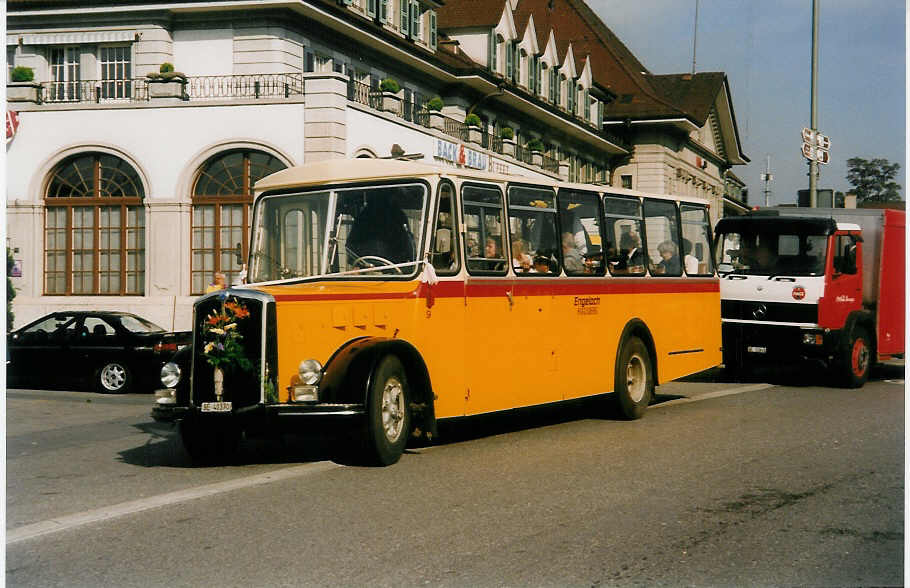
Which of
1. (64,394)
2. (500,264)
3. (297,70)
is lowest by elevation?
(64,394)

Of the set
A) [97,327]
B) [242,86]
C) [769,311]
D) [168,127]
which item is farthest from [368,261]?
[242,86]

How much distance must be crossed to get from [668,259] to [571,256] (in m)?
2.62

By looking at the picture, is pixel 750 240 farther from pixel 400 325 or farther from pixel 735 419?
pixel 400 325

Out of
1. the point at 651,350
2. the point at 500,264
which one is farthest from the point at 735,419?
the point at 500,264

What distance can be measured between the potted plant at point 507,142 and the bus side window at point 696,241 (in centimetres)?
2659

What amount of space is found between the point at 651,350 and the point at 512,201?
12.2ft

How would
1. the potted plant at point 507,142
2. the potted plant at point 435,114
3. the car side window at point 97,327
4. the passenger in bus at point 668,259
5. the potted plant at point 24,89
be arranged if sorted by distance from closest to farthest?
the passenger in bus at point 668,259 → the car side window at point 97,327 → the potted plant at point 24,89 → the potted plant at point 435,114 → the potted plant at point 507,142

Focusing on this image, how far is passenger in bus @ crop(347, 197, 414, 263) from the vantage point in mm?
11266

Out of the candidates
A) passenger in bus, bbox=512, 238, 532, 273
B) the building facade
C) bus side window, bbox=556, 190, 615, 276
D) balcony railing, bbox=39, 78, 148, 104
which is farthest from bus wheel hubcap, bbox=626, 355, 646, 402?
balcony railing, bbox=39, 78, 148, 104

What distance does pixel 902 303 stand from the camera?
69.4 ft

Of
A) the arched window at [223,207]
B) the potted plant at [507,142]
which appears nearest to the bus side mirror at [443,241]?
the arched window at [223,207]

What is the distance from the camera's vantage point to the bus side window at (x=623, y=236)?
1447 cm

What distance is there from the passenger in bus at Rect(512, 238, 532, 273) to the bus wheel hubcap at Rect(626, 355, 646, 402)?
255 centimetres

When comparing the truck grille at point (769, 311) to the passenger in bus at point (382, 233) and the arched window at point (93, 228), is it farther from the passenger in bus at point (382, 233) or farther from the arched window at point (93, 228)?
the arched window at point (93, 228)
